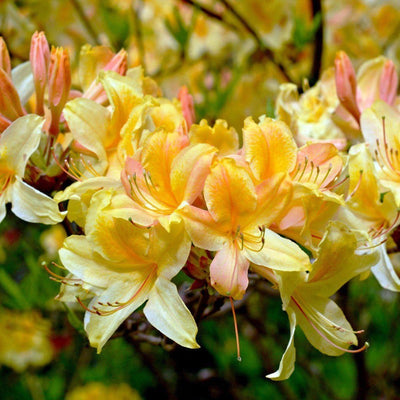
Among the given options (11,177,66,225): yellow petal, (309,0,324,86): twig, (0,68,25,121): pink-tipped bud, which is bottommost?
(309,0,324,86): twig

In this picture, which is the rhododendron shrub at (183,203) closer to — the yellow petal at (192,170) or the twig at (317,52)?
the yellow petal at (192,170)

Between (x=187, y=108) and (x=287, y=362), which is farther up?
(x=187, y=108)

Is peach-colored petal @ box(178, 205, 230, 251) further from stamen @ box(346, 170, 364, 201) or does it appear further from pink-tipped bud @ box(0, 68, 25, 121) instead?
pink-tipped bud @ box(0, 68, 25, 121)

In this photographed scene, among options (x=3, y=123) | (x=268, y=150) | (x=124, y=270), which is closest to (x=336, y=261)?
(x=268, y=150)

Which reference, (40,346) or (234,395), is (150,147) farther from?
(40,346)

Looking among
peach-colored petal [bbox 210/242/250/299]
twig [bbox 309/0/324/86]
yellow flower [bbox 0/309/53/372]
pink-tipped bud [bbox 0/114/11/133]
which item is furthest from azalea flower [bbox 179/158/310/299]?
yellow flower [bbox 0/309/53/372]

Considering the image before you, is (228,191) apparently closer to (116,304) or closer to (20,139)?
(116,304)
